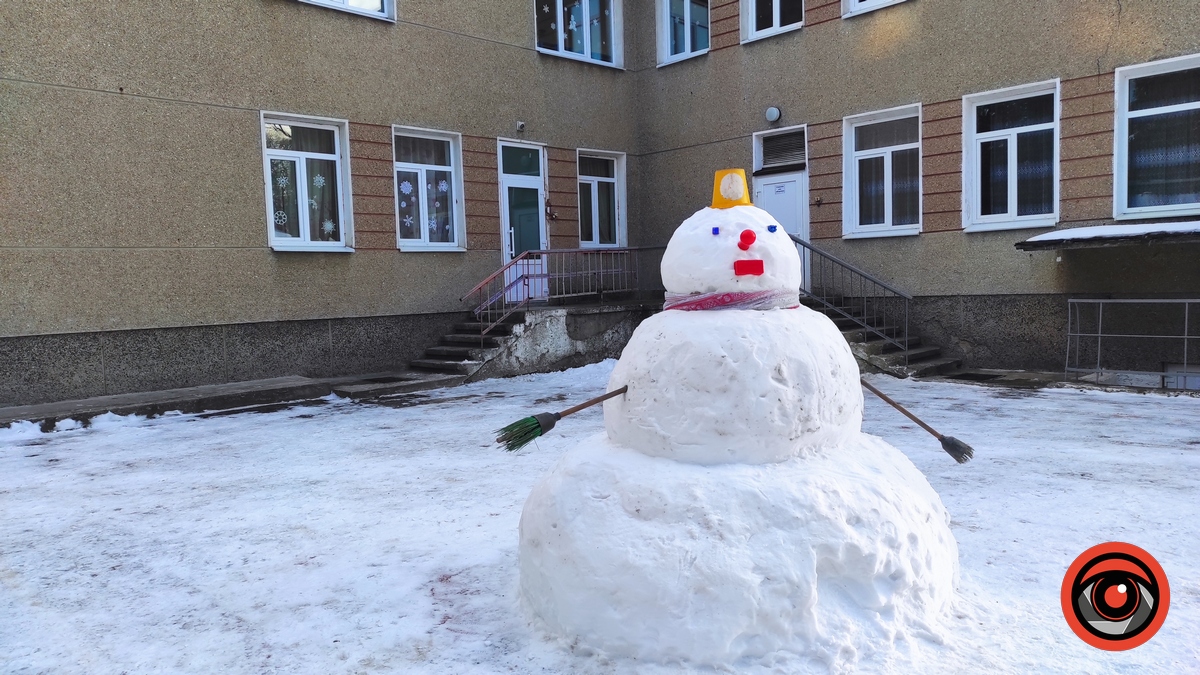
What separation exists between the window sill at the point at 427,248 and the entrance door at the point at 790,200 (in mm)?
4511

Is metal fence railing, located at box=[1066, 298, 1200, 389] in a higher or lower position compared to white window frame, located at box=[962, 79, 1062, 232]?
lower

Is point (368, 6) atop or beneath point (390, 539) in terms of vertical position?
atop

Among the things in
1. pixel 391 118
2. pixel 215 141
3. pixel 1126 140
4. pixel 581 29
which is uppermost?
pixel 581 29

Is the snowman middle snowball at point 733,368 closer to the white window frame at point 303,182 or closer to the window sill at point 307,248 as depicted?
the window sill at point 307,248

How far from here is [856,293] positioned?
11609 mm

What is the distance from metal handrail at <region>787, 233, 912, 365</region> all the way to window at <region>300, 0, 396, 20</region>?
6333 mm

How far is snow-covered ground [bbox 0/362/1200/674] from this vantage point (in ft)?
9.50

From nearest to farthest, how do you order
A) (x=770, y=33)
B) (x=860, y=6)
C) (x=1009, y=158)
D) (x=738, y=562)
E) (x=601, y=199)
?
(x=738, y=562) → (x=1009, y=158) → (x=860, y=6) → (x=770, y=33) → (x=601, y=199)

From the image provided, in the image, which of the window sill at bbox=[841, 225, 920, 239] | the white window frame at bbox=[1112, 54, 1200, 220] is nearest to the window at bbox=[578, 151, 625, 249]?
the window sill at bbox=[841, 225, 920, 239]

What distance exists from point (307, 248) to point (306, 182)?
2.96 feet

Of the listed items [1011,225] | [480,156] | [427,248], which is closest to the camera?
[1011,225]

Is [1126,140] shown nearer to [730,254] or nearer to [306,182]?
[730,254]

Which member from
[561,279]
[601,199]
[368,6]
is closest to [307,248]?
[368,6]

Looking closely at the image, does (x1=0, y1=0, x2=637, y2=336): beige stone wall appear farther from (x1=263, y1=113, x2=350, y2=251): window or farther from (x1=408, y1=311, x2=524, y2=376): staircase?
(x1=408, y1=311, x2=524, y2=376): staircase
